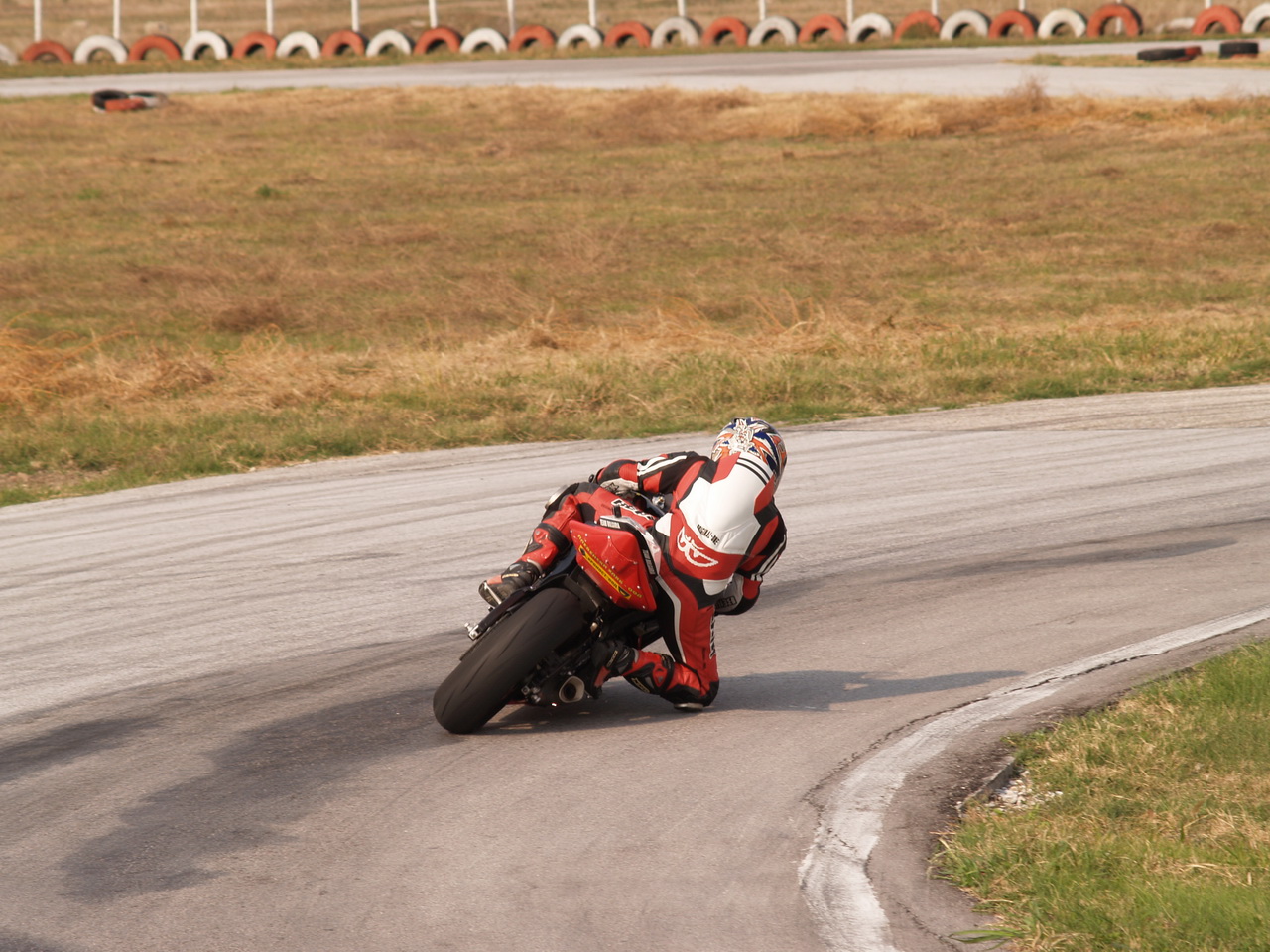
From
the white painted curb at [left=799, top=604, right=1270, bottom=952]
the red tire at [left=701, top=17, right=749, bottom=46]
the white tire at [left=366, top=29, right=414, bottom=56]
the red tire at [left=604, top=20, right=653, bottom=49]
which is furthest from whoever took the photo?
the red tire at [left=604, top=20, right=653, bottom=49]

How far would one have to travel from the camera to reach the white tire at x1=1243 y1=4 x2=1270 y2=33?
50.5 meters

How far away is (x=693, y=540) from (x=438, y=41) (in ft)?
178

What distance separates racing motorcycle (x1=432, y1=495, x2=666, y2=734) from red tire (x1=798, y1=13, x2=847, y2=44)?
52.1 m

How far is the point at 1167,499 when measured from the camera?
11211mm

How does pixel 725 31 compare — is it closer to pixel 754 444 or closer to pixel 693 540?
pixel 754 444

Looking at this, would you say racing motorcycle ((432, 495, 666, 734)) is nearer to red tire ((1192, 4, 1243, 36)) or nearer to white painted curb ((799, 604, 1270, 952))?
white painted curb ((799, 604, 1270, 952))

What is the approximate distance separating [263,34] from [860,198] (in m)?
36.5

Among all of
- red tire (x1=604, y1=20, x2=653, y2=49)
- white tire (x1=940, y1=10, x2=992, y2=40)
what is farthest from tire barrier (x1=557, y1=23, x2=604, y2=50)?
white tire (x1=940, y1=10, x2=992, y2=40)

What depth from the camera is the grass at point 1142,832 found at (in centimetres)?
435

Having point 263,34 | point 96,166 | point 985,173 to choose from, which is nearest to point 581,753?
point 985,173

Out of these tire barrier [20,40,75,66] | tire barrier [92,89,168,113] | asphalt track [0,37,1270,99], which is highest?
tire barrier [20,40,75,66]

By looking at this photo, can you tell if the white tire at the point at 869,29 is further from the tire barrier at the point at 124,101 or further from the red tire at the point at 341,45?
the tire barrier at the point at 124,101

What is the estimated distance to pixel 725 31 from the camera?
5644cm

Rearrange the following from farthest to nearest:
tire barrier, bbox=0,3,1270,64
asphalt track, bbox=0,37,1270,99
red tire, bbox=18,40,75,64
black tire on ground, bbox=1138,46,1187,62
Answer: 1. red tire, bbox=18,40,75,64
2. tire barrier, bbox=0,3,1270,64
3. black tire on ground, bbox=1138,46,1187,62
4. asphalt track, bbox=0,37,1270,99
